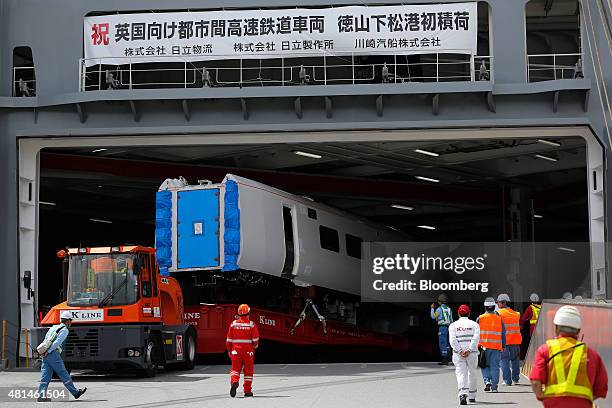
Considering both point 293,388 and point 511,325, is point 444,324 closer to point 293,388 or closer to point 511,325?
point 511,325

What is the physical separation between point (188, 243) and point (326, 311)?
666 cm

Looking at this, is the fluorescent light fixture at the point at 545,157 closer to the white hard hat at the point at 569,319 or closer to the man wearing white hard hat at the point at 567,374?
the white hard hat at the point at 569,319

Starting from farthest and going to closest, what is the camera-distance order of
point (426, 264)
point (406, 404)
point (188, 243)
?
point (426, 264) → point (188, 243) → point (406, 404)

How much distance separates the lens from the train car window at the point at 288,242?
26.0 metres

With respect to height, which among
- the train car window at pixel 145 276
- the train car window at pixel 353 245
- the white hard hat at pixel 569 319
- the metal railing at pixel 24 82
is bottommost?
the white hard hat at pixel 569 319

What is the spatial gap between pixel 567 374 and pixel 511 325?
10.4m

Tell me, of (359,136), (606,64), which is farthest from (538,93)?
(359,136)

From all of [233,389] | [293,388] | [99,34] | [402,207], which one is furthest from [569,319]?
[402,207]

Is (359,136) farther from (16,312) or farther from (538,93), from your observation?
(16,312)

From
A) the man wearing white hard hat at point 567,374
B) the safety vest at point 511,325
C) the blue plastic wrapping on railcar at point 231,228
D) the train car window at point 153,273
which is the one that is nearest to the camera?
the man wearing white hard hat at point 567,374

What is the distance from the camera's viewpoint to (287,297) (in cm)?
2691

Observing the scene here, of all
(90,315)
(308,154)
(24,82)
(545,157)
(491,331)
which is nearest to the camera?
(491,331)

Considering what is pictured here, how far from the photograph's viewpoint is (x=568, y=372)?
8.57 m

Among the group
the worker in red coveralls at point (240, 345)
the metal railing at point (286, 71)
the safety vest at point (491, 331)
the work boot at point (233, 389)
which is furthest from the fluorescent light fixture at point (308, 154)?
the work boot at point (233, 389)
